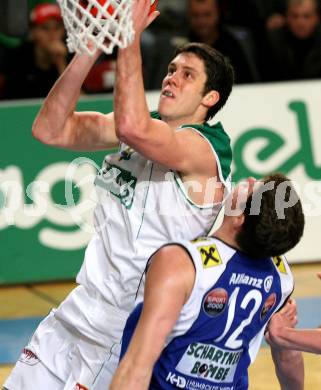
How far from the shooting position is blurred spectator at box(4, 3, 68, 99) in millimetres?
9500

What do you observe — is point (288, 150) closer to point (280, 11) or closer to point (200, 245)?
point (280, 11)

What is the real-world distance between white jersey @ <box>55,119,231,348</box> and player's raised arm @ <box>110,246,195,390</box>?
91 centimetres

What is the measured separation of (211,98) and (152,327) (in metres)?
1.65

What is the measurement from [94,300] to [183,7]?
22.8 feet

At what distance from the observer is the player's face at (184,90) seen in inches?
203

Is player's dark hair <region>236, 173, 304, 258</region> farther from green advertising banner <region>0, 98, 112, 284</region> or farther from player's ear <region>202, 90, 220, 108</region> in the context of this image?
green advertising banner <region>0, 98, 112, 284</region>

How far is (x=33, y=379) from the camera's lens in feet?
16.9

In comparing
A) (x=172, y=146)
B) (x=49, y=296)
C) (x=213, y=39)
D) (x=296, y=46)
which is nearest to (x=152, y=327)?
(x=172, y=146)

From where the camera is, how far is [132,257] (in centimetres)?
501

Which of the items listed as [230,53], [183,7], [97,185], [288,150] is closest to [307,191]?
[288,150]

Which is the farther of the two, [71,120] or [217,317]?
[71,120]

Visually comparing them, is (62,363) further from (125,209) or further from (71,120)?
(71,120)

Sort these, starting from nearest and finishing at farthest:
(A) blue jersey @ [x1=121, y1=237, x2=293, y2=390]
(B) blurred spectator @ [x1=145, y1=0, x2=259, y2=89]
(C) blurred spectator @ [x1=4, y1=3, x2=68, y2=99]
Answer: (A) blue jersey @ [x1=121, y1=237, x2=293, y2=390], (C) blurred spectator @ [x1=4, y1=3, x2=68, y2=99], (B) blurred spectator @ [x1=145, y1=0, x2=259, y2=89]

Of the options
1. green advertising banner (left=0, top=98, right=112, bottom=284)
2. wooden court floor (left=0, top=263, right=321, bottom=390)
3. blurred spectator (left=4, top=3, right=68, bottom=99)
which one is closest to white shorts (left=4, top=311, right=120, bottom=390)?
wooden court floor (left=0, top=263, right=321, bottom=390)
